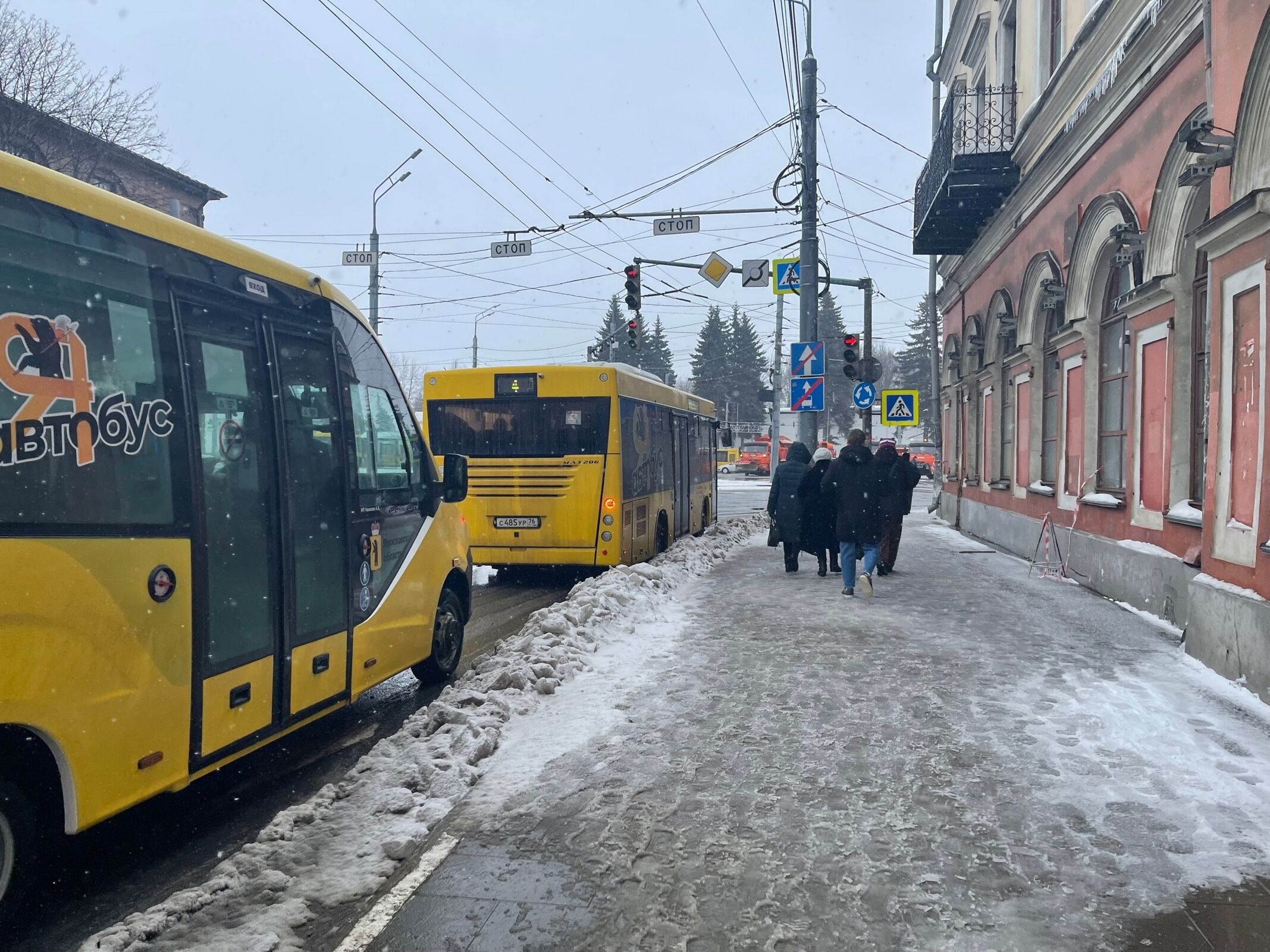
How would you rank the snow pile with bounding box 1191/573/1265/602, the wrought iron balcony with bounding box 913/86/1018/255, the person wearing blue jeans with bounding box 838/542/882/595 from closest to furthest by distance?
the snow pile with bounding box 1191/573/1265/602, the person wearing blue jeans with bounding box 838/542/882/595, the wrought iron balcony with bounding box 913/86/1018/255

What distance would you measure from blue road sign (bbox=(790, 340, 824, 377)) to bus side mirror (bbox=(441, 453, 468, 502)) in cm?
984

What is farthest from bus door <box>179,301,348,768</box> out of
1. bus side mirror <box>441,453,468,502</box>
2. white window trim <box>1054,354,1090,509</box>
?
white window trim <box>1054,354,1090,509</box>

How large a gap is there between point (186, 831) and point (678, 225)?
52.4ft

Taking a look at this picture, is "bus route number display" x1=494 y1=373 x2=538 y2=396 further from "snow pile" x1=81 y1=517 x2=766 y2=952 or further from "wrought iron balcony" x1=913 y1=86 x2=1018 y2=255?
"wrought iron balcony" x1=913 y1=86 x2=1018 y2=255

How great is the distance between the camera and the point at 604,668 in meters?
6.95

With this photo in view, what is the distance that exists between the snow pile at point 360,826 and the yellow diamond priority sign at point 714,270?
12.5 meters

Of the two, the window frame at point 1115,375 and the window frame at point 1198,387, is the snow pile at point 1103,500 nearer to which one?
the window frame at point 1115,375

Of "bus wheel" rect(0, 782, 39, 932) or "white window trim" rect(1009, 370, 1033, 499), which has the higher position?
"white window trim" rect(1009, 370, 1033, 499)

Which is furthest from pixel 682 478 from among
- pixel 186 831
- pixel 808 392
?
pixel 186 831

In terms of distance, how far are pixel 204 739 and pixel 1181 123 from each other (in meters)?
9.04

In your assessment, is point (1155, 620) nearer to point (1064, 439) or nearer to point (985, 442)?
point (1064, 439)

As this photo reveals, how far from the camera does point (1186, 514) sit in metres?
8.55

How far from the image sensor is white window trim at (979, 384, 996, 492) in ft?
60.4

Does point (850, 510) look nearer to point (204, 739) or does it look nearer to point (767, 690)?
point (767, 690)
